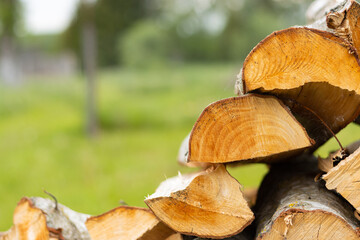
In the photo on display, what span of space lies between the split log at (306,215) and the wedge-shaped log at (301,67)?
0.35 m

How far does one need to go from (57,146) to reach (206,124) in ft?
18.6

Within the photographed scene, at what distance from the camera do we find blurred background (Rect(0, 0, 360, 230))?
198 inches

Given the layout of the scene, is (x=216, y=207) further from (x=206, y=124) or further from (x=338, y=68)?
(x=338, y=68)

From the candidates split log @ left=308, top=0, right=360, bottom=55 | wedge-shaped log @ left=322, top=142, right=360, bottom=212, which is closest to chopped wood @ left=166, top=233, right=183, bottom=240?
wedge-shaped log @ left=322, top=142, right=360, bottom=212

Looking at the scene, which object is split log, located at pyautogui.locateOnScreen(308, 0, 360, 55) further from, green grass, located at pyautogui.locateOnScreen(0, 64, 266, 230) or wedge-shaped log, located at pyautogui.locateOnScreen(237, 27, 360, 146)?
green grass, located at pyautogui.locateOnScreen(0, 64, 266, 230)

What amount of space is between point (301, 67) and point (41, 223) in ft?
3.89

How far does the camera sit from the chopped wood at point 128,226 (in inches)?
61.3

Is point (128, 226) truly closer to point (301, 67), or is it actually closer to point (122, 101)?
point (301, 67)

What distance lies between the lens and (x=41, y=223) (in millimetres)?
1652

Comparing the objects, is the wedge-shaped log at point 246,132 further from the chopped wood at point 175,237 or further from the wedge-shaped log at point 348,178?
the chopped wood at point 175,237

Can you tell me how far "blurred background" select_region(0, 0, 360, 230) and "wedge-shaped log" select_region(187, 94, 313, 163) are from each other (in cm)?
24

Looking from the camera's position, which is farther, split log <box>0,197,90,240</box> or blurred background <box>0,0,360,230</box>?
blurred background <box>0,0,360,230</box>

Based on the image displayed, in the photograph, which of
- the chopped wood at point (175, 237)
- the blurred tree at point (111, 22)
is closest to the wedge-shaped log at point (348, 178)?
the chopped wood at point (175, 237)

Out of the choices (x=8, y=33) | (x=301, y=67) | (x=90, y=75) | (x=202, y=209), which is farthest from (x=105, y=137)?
(x=8, y=33)
